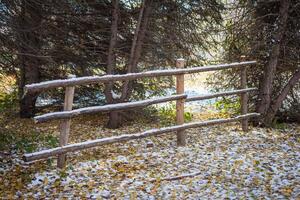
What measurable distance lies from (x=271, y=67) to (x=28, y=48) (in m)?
5.87

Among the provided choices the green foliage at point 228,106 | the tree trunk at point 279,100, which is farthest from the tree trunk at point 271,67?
the green foliage at point 228,106

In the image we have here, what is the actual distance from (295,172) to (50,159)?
14.6 feet

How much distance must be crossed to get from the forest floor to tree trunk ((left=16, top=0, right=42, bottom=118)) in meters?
1.66

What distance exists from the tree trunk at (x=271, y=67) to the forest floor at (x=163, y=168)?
2.57 ft

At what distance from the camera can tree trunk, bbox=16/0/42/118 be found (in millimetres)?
9133

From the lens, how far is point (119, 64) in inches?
462

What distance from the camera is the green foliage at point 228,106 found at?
12.2 meters

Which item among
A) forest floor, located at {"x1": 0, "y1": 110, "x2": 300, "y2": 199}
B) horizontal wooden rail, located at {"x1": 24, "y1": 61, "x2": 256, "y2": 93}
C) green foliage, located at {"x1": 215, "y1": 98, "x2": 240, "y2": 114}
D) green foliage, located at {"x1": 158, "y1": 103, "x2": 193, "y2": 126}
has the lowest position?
forest floor, located at {"x1": 0, "y1": 110, "x2": 300, "y2": 199}

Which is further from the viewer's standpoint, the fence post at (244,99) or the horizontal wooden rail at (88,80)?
the fence post at (244,99)

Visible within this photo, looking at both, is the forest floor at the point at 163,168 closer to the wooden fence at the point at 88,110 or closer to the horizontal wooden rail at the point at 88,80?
the wooden fence at the point at 88,110

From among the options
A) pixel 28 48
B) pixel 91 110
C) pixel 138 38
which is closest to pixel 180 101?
pixel 91 110

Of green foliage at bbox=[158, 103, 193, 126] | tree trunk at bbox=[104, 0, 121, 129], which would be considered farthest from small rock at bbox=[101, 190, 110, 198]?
green foliage at bbox=[158, 103, 193, 126]

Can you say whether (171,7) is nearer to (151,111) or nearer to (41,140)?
(151,111)

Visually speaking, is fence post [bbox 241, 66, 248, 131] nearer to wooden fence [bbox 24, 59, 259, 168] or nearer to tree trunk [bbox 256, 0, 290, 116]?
wooden fence [bbox 24, 59, 259, 168]
